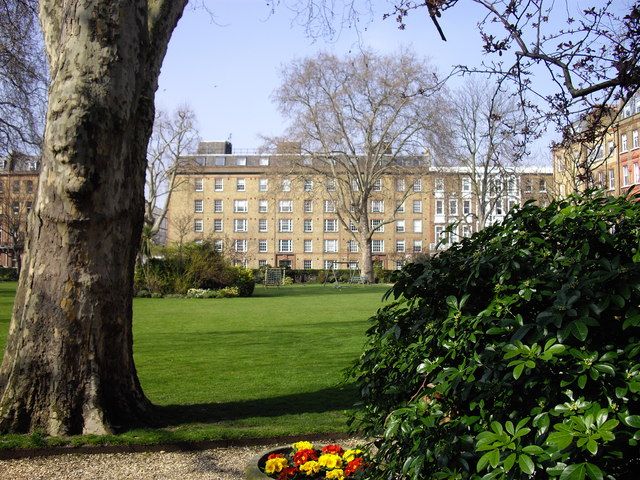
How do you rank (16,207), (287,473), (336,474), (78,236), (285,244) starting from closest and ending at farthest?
1. (336,474)
2. (287,473)
3. (78,236)
4. (16,207)
5. (285,244)

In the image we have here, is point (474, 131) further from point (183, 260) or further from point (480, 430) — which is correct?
point (480, 430)

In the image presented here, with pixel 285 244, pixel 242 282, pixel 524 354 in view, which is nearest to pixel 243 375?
pixel 524 354

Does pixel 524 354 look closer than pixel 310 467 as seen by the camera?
Yes

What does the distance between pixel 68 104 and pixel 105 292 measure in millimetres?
1548

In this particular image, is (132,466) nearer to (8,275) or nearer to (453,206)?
(8,275)

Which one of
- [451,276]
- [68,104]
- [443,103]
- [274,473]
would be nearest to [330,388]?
[274,473]

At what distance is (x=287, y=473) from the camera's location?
165 inches

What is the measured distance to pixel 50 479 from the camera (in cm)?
484

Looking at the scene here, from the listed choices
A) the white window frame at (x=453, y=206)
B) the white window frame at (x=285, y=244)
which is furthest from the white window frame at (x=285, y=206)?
the white window frame at (x=453, y=206)

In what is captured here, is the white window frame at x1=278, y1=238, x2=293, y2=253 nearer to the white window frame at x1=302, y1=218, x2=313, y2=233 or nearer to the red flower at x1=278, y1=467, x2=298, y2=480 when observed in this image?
the white window frame at x1=302, y1=218, x2=313, y2=233

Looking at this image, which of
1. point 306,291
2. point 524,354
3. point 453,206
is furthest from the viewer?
point 453,206

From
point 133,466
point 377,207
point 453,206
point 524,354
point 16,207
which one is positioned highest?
point 377,207

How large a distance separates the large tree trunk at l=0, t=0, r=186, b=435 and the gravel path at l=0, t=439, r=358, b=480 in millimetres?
392

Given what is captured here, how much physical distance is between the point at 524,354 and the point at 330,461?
2.26 m
